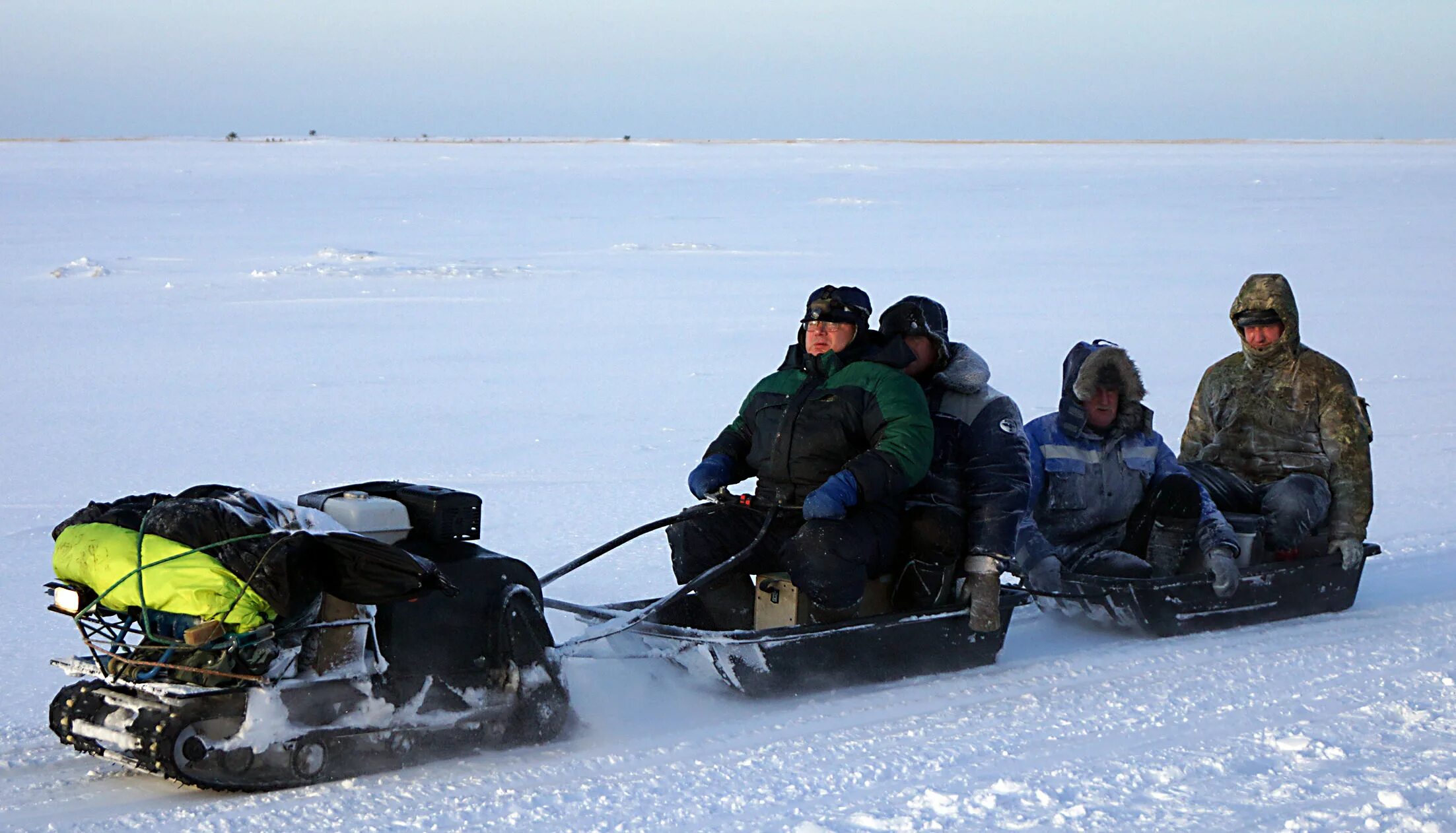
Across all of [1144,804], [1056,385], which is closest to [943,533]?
[1144,804]

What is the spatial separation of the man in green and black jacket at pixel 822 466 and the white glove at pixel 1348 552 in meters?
2.14

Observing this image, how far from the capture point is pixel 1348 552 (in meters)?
6.03

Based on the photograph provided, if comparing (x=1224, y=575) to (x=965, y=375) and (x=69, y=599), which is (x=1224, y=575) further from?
(x=69, y=599)

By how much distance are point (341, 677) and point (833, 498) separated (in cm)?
164

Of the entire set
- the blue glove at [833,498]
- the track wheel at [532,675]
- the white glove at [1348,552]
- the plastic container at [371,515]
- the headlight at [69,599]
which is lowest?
the track wheel at [532,675]

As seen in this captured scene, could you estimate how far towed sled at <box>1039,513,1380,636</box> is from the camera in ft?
18.3

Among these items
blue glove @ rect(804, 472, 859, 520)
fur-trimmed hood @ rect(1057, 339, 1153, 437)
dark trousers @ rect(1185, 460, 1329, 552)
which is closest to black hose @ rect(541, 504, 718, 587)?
blue glove @ rect(804, 472, 859, 520)

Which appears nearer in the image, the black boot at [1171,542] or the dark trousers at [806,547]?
the dark trousers at [806,547]

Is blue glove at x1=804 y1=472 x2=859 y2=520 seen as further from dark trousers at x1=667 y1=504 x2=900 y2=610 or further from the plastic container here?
the plastic container

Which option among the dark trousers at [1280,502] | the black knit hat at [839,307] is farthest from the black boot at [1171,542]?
the black knit hat at [839,307]

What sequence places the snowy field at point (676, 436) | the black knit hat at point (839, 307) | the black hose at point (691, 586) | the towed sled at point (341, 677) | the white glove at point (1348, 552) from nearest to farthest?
the towed sled at point (341, 677) → the snowy field at point (676, 436) → the black hose at point (691, 586) → the black knit hat at point (839, 307) → the white glove at point (1348, 552)

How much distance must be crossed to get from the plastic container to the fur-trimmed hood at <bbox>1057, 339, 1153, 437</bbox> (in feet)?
9.20

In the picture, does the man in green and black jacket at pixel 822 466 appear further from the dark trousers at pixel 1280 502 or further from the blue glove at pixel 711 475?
the dark trousers at pixel 1280 502

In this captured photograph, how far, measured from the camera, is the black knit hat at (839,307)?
5012 millimetres
